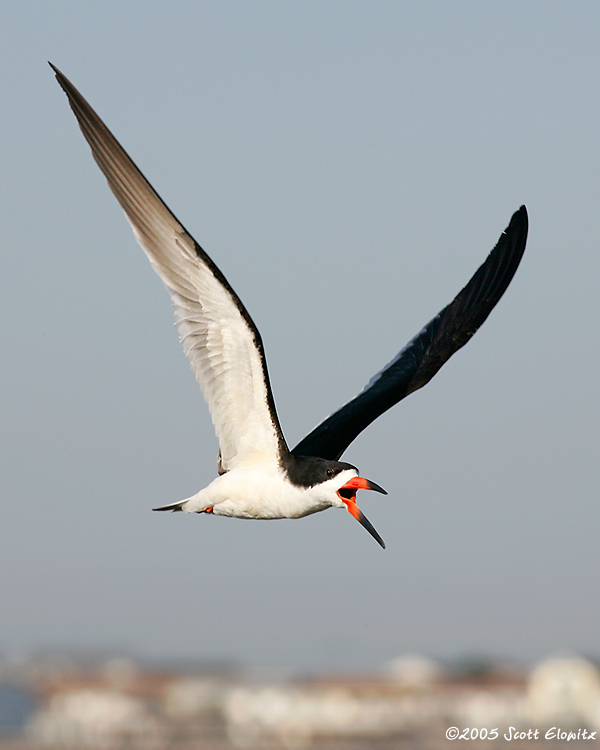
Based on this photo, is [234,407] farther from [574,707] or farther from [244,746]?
[244,746]

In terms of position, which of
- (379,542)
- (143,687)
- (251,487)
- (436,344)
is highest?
(143,687)

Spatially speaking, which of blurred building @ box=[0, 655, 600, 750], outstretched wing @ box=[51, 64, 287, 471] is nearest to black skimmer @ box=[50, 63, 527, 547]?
outstretched wing @ box=[51, 64, 287, 471]

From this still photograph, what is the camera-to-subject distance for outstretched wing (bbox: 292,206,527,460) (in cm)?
1490

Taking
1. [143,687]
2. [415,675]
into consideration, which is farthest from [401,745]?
[143,687]

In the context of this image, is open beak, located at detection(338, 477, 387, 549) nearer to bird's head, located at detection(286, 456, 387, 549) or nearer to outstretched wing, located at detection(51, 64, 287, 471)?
bird's head, located at detection(286, 456, 387, 549)

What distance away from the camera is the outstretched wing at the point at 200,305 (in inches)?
476

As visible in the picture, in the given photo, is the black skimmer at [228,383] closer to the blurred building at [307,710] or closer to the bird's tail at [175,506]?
the bird's tail at [175,506]

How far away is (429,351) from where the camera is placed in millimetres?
16391

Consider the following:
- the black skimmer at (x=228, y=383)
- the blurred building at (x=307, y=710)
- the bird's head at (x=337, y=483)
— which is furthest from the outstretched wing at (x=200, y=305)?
the blurred building at (x=307, y=710)

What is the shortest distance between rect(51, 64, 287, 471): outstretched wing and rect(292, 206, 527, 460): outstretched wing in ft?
5.35

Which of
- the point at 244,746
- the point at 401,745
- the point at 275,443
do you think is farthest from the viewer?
the point at 244,746

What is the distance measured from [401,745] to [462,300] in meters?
70.8

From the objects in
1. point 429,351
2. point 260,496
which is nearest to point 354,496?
point 260,496

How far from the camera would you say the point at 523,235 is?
16875 millimetres
